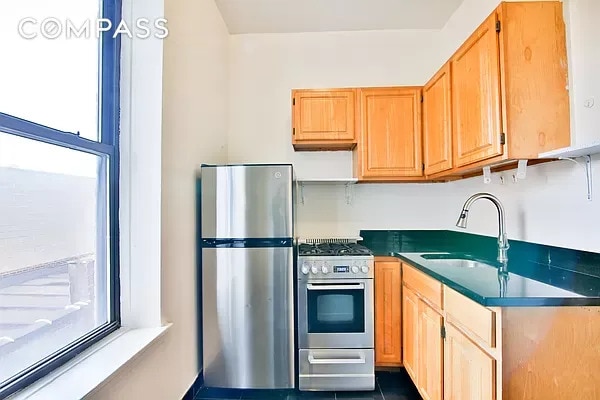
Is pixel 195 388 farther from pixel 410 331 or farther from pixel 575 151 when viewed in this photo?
pixel 575 151

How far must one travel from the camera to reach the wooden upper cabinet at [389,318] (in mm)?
2576

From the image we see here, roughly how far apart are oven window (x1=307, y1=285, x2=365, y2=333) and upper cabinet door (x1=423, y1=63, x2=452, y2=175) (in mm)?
1094

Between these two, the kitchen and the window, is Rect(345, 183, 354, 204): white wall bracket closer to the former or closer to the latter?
the kitchen

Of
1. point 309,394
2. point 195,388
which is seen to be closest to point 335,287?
point 309,394

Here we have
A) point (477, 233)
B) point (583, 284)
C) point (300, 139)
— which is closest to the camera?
point (583, 284)

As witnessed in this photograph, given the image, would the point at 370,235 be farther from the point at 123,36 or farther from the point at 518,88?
the point at 123,36

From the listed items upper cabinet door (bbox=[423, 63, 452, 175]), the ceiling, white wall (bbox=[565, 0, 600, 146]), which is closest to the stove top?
upper cabinet door (bbox=[423, 63, 452, 175])

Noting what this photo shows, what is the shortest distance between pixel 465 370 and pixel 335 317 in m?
1.05

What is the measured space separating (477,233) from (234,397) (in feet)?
6.92

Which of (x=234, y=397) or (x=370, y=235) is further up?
(x=370, y=235)

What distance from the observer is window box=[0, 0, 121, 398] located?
1116mm

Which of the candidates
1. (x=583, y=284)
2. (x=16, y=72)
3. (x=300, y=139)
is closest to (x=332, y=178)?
(x=300, y=139)

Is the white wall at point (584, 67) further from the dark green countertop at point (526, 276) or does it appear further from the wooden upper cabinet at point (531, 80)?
the dark green countertop at point (526, 276)

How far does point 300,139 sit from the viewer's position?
2.93 m
